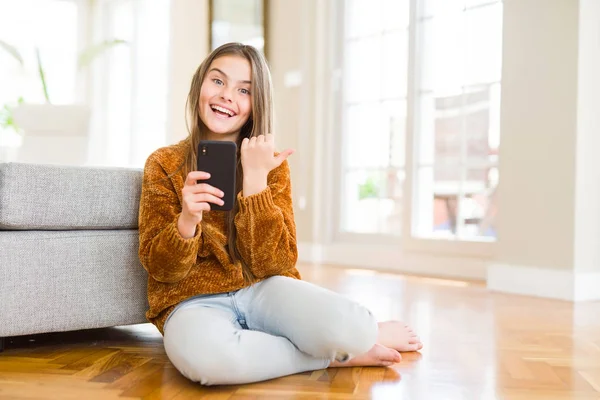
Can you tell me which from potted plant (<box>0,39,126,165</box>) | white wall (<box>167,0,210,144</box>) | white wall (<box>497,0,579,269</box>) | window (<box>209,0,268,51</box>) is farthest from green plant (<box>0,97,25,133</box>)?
white wall (<box>497,0,579,269</box>)

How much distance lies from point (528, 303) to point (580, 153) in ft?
2.14

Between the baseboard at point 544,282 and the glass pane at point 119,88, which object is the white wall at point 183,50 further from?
the baseboard at point 544,282

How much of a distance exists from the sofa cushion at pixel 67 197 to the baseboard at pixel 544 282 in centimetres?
185

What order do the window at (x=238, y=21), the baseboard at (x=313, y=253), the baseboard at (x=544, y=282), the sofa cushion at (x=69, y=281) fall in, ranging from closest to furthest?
the sofa cushion at (x=69, y=281) → the baseboard at (x=544, y=282) → the baseboard at (x=313, y=253) → the window at (x=238, y=21)

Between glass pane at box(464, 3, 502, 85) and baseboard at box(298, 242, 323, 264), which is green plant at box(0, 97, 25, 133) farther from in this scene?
glass pane at box(464, 3, 502, 85)

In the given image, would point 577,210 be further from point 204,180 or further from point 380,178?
point 204,180

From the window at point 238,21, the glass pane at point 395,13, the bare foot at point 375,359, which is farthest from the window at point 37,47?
the bare foot at point 375,359

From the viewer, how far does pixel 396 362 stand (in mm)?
1476

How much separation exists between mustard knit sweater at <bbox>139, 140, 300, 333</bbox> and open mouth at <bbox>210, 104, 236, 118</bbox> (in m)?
0.10

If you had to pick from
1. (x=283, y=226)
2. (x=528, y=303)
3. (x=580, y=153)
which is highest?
(x=580, y=153)

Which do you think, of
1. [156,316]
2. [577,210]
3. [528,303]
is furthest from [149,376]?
[577,210]

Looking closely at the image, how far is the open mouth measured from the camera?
A: 1.47 meters

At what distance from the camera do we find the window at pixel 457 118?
3.41 m

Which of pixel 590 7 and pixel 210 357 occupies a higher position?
pixel 590 7
